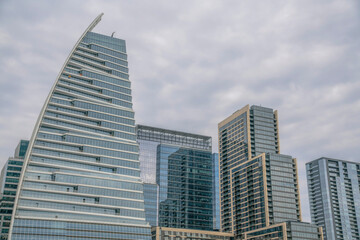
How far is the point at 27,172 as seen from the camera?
16138 cm

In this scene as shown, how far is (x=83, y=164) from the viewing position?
173 meters

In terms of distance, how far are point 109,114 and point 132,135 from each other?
1332 centimetres

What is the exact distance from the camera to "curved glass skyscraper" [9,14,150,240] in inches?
6211

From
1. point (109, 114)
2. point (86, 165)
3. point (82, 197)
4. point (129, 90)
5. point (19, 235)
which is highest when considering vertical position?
point (129, 90)

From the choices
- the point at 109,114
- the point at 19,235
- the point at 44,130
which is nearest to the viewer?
the point at 19,235

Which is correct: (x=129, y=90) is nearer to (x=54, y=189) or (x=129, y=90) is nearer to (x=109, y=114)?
(x=109, y=114)

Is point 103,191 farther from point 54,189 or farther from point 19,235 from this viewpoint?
point 19,235

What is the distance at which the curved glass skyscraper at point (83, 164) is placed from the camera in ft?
518

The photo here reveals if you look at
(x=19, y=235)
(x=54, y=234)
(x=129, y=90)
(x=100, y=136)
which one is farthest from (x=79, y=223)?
(x=129, y=90)

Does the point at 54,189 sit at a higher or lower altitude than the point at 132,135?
lower

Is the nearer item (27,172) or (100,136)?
(27,172)

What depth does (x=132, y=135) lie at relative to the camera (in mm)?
187125

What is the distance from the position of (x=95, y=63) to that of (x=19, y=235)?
81.7 m

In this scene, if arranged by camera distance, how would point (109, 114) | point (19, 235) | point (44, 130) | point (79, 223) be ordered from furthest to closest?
point (109, 114), point (44, 130), point (79, 223), point (19, 235)
